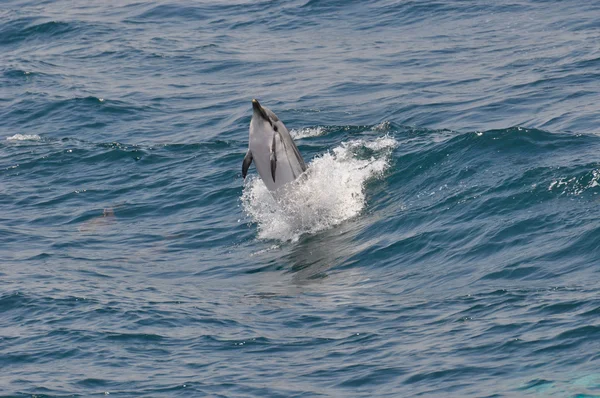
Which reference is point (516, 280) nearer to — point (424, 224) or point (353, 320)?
point (353, 320)

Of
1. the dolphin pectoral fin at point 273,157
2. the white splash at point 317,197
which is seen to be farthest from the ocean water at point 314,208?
the dolphin pectoral fin at point 273,157

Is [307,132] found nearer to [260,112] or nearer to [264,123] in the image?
[264,123]

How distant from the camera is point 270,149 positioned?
21.9 meters

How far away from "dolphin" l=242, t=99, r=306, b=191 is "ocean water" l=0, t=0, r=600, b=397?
1.35ft

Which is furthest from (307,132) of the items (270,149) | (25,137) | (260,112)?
(25,137)

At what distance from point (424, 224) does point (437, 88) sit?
10.9 meters

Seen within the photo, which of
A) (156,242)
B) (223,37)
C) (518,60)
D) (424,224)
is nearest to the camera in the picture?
(424,224)

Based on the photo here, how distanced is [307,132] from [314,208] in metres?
6.03

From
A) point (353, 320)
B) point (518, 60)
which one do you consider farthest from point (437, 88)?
point (353, 320)

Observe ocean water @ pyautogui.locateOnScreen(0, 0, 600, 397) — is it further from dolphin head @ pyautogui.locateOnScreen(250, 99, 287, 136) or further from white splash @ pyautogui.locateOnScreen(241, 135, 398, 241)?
dolphin head @ pyautogui.locateOnScreen(250, 99, 287, 136)

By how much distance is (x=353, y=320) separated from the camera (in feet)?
54.5

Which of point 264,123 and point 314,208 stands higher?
point 264,123

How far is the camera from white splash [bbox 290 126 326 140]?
2827cm

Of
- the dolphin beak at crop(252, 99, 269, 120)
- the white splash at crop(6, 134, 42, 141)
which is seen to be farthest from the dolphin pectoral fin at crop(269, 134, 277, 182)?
the white splash at crop(6, 134, 42, 141)
